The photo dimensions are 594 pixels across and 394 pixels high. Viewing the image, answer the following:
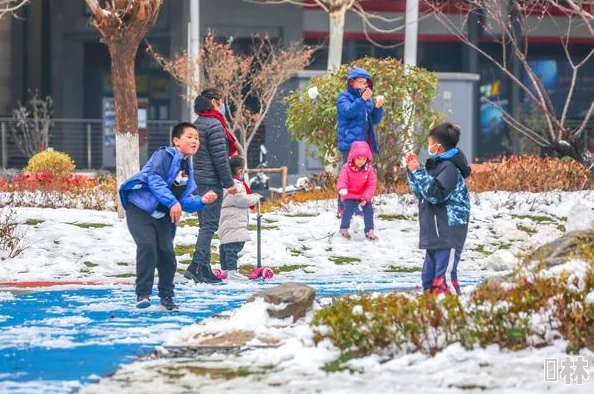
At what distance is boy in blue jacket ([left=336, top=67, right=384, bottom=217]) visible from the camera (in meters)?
19.1

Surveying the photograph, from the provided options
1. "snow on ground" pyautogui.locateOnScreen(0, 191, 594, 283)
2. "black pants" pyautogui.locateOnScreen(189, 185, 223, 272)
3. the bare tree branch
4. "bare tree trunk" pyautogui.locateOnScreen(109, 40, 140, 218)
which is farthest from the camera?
the bare tree branch

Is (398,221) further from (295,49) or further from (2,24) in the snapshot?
(2,24)

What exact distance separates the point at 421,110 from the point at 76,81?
20516 mm

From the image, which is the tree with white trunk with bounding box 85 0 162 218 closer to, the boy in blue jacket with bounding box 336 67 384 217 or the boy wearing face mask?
the boy in blue jacket with bounding box 336 67 384 217

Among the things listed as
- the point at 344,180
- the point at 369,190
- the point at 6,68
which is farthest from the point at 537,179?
the point at 6,68

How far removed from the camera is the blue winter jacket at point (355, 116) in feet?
62.8

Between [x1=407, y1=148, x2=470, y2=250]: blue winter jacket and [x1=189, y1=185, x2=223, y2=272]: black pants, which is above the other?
[x1=407, y1=148, x2=470, y2=250]: blue winter jacket

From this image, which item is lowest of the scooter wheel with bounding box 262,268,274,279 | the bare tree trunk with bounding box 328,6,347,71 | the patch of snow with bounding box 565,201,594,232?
the scooter wheel with bounding box 262,268,274,279

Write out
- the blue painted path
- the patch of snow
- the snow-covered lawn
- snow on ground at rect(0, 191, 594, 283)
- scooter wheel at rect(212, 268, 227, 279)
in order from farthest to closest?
the patch of snow
snow on ground at rect(0, 191, 594, 283)
scooter wheel at rect(212, 268, 227, 279)
the blue painted path
the snow-covered lawn

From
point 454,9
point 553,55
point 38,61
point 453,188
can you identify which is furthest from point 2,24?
point 453,188

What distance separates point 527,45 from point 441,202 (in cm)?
2083

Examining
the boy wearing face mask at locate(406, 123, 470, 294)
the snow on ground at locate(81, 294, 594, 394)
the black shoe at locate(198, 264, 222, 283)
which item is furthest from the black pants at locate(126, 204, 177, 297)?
the snow on ground at locate(81, 294, 594, 394)

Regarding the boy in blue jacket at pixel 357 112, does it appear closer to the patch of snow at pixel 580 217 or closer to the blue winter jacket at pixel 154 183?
the patch of snow at pixel 580 217

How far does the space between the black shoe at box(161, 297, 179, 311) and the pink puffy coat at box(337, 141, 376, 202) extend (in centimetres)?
585
